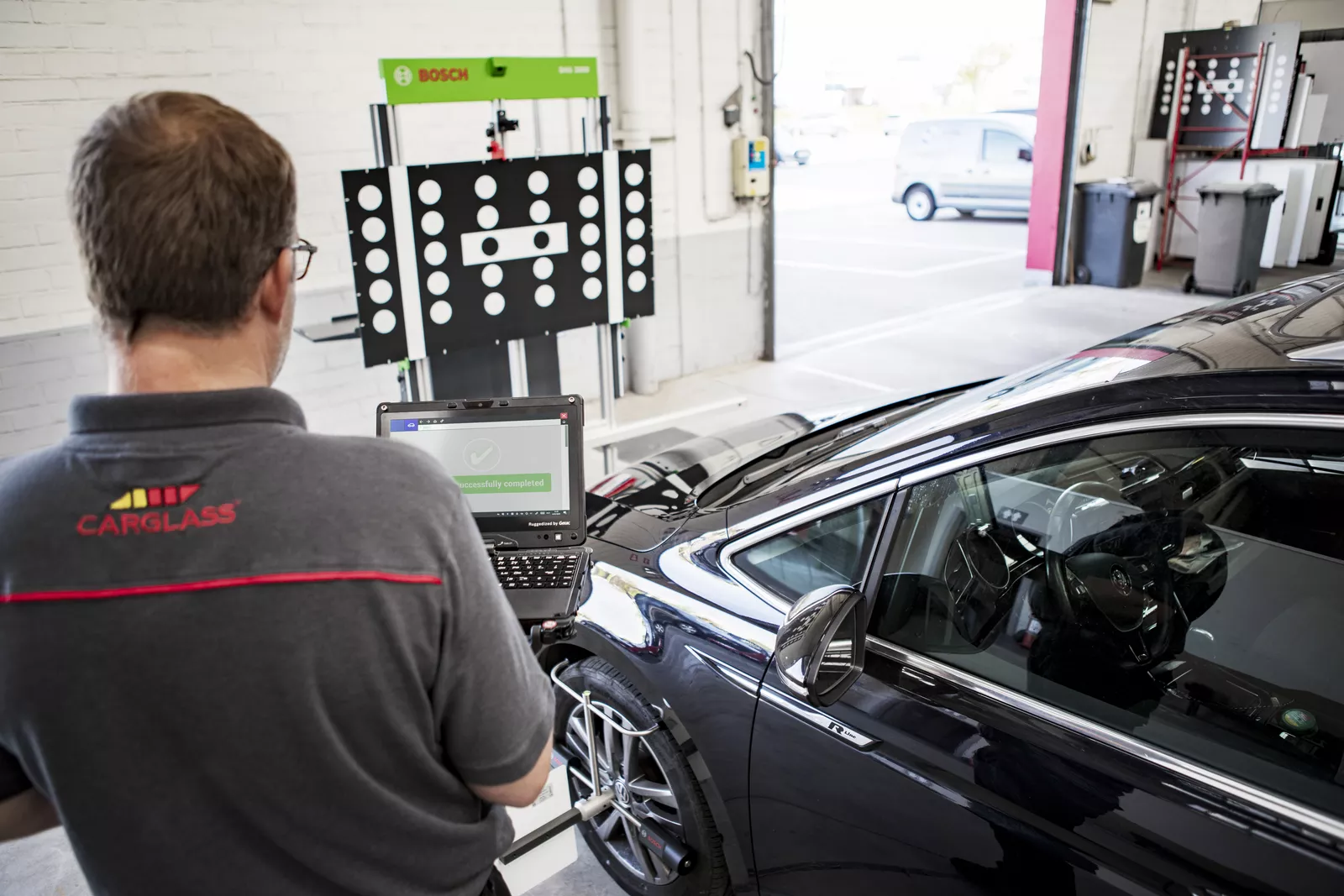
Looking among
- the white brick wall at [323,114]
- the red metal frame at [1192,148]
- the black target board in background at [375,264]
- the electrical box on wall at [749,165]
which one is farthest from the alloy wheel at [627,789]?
the red metal frame at [1192,148]

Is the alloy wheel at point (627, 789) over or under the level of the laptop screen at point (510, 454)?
under

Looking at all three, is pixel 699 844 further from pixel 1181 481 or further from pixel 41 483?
pixel 41 483

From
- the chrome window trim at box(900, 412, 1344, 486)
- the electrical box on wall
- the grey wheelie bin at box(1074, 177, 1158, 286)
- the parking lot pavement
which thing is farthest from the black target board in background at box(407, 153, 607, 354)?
the grey wheelie bin at box(1074, 177, 1158, 286)

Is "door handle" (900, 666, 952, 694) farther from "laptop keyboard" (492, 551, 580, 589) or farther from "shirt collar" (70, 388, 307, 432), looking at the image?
"shirt collar" (70, 388, 307, 432)

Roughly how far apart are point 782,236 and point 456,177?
1065cm

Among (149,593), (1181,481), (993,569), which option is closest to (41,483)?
(149,593)

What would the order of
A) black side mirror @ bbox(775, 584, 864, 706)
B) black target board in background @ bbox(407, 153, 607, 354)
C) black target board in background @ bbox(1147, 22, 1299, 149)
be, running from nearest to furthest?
1. black side mirror @ bbox(775, 584, 864, 706)
2. black target board in background @ bbox(407, 153, 607, 354)
3. black target board in background @ bbox(1147, 22, 1299, 149)

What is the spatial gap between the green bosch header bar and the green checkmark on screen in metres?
2.31

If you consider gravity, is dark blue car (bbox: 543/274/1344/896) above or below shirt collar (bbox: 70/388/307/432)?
below

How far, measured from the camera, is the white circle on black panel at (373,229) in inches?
152

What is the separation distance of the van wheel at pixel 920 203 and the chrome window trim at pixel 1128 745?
1415 centimetres

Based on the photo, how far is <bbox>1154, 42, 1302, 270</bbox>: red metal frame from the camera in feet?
31.7

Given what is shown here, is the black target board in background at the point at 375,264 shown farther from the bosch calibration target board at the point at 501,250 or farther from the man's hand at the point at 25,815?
the man's hand at the point at 25,815

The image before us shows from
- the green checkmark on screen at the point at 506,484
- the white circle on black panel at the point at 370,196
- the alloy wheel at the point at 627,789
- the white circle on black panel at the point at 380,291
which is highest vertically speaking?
the white circle on black panel at the point at 370,196
